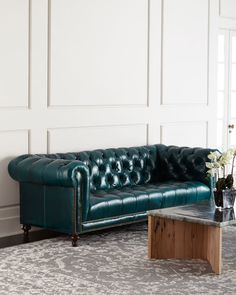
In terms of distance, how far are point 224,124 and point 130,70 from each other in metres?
2.11

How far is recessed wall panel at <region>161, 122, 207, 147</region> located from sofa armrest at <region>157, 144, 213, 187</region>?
50 cm

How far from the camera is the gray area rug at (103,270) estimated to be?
504cm

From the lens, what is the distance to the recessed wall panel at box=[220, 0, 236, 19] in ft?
30.7

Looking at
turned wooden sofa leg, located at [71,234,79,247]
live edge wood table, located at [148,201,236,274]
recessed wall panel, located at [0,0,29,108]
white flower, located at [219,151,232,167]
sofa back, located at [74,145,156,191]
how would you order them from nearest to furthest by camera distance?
live edge wood table, located at [148,201,236,274] < white flower, located at [219,151,232,167] < turned wooden sofa leg, located at [71,234,79,247] < recessed wall panel, located at [0,0,29,108] < sofa back, located at [74,145,156,191]

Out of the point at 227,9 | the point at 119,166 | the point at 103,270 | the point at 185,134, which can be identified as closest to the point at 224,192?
the point at 103,270

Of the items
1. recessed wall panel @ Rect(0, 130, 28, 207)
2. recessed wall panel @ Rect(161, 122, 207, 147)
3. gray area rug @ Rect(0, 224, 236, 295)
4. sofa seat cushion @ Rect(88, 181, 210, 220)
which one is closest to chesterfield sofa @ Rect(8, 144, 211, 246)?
sofa seat cushion @ Rect(88, 181, 210, 220)

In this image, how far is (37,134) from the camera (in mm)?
Result: 7047

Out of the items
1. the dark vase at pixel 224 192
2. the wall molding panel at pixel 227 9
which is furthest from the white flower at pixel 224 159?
the wall molding panel at pixel 227 9

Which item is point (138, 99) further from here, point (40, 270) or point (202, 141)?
point (40, 270)

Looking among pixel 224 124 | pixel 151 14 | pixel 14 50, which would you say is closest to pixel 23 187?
pixel 14 50

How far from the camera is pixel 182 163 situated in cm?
776

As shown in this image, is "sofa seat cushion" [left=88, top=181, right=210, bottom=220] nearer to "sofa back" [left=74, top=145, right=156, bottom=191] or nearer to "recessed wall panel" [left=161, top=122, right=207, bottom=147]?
"sofa back" [left=74, top=145, right=156, bottom=191]

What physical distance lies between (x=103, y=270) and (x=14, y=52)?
243cm

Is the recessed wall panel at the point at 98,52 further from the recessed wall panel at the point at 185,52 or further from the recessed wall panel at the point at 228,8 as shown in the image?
the recessed wall panel at the point at 228,8
